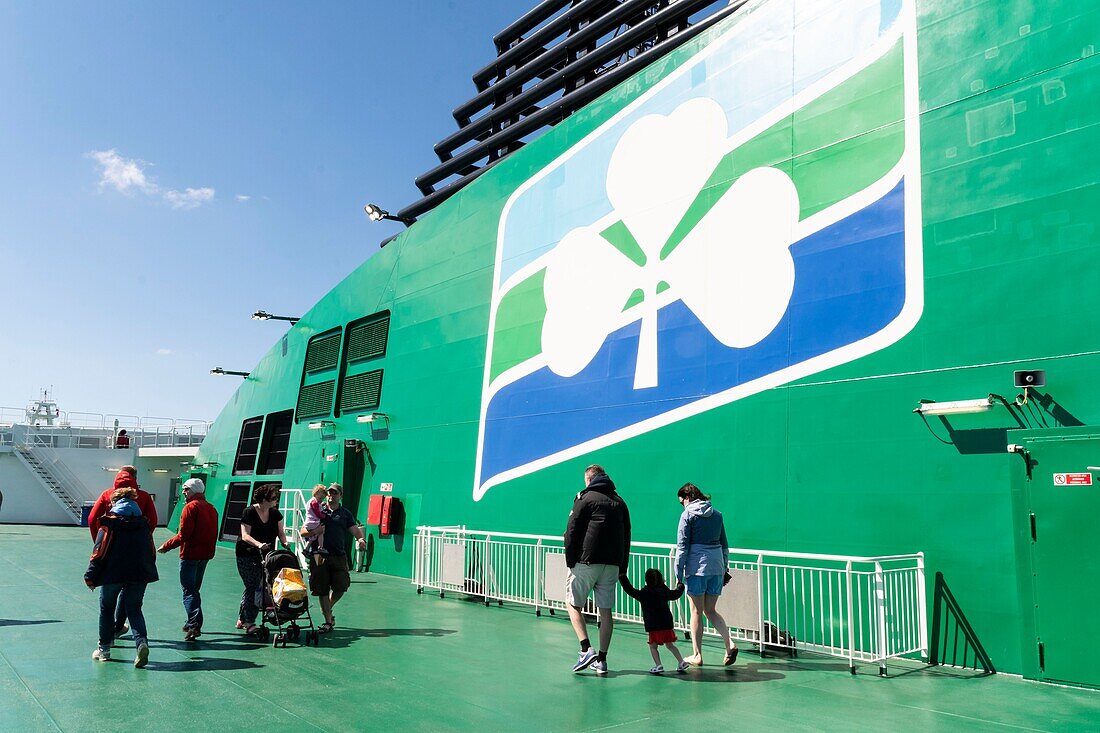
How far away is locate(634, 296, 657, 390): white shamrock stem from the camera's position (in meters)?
9.36

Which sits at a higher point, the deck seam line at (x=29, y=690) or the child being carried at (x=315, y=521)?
the child being carried at (x=315, y=521)

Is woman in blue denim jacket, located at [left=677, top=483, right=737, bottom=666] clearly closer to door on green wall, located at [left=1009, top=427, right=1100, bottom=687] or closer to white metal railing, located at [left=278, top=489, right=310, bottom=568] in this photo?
door on green wall, located at [left=1009, top=427, right=1100, bottom=687]

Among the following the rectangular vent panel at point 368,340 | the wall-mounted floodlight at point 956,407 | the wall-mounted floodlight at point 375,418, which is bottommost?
the wall-mounted floodlight at point 956,407

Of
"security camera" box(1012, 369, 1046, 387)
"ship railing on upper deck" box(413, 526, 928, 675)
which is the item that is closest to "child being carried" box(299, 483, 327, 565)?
"ship railing on upper deck" box(413, 526, 928, 675)

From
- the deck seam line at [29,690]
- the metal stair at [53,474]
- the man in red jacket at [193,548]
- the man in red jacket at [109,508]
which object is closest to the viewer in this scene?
the deck seam line at [29,690]

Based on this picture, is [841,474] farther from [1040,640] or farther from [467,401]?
[467,401]

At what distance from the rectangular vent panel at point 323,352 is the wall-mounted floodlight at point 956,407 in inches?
506

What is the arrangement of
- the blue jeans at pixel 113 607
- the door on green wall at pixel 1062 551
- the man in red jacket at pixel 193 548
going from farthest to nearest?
the man in red jacket at pixel 193 548, the blue jeans at pixel 113 607, the door on green wall at pixel 1062 551

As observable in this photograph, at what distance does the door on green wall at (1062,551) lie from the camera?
18.0 feet

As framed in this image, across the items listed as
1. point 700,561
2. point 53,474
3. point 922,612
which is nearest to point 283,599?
point 700,561

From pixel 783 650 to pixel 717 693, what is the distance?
1.80m

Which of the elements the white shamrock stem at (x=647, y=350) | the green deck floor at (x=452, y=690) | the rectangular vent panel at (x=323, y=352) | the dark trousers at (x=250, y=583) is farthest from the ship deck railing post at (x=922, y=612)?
the rectangular vent panel at (x=323, y=352)

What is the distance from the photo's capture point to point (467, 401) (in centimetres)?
1252

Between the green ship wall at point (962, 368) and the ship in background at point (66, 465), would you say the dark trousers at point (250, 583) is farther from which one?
the ship in background at point (66, 465)
